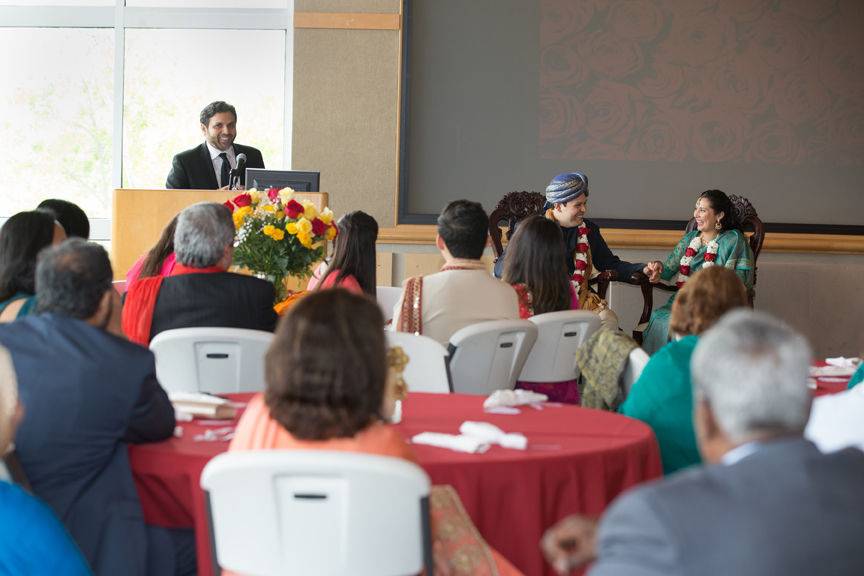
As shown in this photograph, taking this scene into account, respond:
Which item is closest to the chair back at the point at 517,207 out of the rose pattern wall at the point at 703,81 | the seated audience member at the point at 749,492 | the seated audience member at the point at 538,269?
the rose pattern wall at the point at 703,81

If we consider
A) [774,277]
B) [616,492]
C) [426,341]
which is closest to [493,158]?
[774,277]

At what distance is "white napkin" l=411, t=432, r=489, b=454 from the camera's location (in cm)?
253

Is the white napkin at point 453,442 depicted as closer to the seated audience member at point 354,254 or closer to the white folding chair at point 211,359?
the white folding chair at point 211,359

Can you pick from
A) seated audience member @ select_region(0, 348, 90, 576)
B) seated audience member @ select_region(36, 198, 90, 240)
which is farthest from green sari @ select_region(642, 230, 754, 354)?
seated audience member @ select_region(0, 348, 90, 576)

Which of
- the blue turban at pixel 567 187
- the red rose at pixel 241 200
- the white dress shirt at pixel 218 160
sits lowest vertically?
the red rose at pixel 241 200

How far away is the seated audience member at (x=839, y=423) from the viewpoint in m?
2.43

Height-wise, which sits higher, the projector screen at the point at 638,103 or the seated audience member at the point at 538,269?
the projector screen at the point at 638,103

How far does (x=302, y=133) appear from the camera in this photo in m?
8.19

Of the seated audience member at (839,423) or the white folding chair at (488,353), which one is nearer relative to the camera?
the seated audience member at (839,423)

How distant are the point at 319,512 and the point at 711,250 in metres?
5.50

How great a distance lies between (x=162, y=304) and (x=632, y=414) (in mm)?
1590

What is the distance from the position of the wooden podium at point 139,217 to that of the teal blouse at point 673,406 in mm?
3754

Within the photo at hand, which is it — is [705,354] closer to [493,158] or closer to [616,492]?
[616,492]

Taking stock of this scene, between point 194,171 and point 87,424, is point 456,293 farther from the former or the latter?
point 194,171
